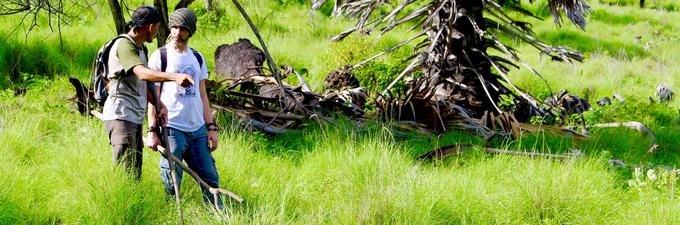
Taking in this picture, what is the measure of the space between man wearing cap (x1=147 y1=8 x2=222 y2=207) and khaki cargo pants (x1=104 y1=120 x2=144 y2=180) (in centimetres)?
22

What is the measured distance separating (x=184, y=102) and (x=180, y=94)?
0.05 meters

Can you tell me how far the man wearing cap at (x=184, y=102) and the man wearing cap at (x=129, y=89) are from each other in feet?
0.38

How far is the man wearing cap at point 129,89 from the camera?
4000 millimetres

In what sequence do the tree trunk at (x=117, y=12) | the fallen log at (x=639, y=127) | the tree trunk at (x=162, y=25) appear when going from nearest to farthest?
the tree trunk at (x=117, y=12) → the tree trunk at (x=162, y=25) → the fallen log at (x=639, y=127)

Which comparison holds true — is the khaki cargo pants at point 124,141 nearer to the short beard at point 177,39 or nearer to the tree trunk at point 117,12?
the short beard at point 177,39

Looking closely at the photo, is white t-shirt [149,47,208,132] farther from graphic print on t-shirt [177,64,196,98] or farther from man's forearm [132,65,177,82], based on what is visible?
man's forearm [132,65,177,82]

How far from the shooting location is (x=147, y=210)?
14.3 ft

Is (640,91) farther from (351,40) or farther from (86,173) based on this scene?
(86,173)

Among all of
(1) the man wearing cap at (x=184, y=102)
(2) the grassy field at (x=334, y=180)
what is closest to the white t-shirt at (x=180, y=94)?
(1) the man wearing cap at (x=184, y=102)

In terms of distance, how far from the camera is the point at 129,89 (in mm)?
4246

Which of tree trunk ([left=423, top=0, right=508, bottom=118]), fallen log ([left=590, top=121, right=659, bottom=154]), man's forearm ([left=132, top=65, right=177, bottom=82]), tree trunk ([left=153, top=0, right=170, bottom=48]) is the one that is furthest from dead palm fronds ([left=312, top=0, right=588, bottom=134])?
man's forearm ([left=132, top=65, right=177, bottom=82])

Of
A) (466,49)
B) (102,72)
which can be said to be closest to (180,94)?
(102,72)

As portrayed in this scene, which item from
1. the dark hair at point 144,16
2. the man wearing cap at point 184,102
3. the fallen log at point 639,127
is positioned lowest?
the fallen log at point 639,127

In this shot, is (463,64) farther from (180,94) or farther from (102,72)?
(102,72)
